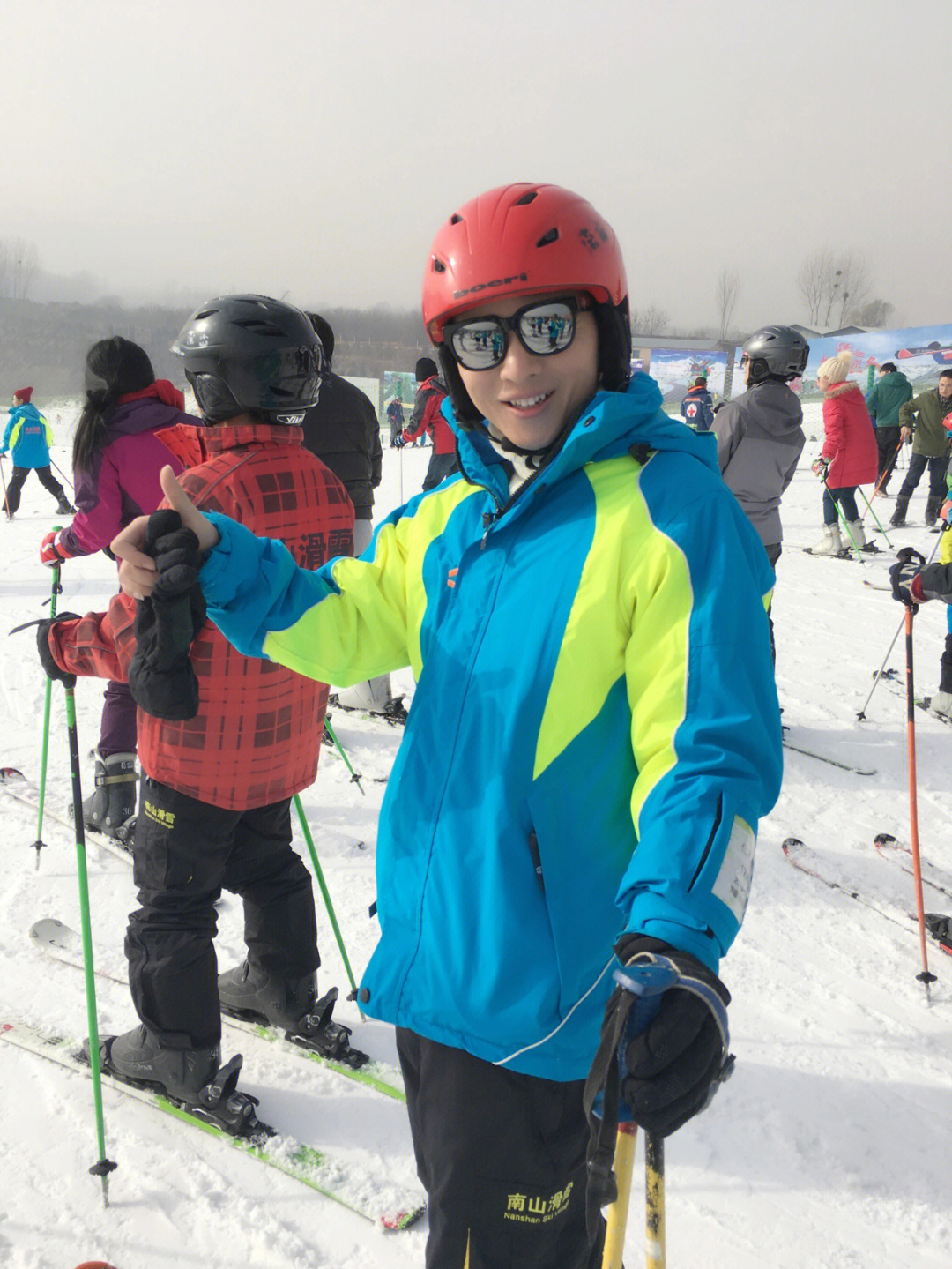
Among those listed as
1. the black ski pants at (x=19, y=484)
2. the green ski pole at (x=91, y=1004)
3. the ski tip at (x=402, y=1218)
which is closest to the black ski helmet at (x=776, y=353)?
the green ski pole at (x=91, y=1004)

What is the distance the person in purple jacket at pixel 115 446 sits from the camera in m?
3.45

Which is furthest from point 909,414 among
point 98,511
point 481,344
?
point 481,344

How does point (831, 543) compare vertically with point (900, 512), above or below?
below

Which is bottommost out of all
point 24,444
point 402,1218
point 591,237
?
point 402,1218

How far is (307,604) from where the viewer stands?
162cm

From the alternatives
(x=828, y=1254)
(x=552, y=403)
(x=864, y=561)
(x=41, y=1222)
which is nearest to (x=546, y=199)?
(x=552, y=403)

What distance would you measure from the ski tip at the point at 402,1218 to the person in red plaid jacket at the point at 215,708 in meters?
0.64

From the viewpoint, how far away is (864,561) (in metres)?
9.77

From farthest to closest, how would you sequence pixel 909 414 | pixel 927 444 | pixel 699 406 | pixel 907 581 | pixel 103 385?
1. pixel 699 406
2. pixel 909 414
3. pixel 927 444
4. pixel 907 581
5. pixel 103 385

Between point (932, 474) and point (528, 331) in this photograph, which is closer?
point (528, 331)

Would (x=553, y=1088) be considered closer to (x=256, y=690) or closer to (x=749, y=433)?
(x=256, y=690)

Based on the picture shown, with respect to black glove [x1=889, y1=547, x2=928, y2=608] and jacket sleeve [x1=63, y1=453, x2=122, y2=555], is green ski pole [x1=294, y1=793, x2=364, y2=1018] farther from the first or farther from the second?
black glove [x1=889, y1=547, x2=928, y2=608]

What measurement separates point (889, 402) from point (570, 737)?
43.4ft

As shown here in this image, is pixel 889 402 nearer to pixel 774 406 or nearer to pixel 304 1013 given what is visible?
pixel 774 406
